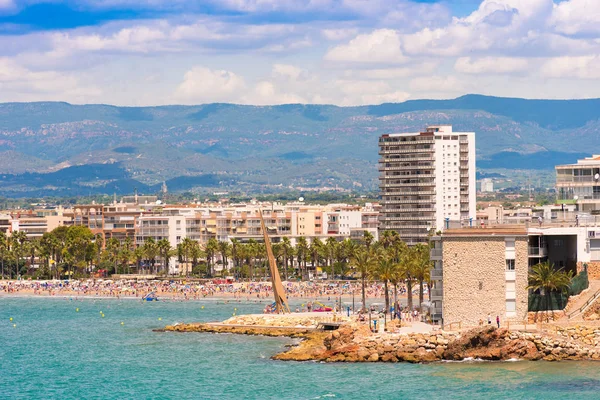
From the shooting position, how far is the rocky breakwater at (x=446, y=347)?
Answer: 7062 cm

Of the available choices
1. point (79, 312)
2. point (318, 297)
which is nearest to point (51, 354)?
point (79, 312)

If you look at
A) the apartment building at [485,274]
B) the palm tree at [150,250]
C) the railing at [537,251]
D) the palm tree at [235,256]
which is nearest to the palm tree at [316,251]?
the palm tree at [235,256]

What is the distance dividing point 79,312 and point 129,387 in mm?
65797

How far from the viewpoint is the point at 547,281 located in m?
74.0

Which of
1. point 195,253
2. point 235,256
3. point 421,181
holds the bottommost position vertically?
point 235,256

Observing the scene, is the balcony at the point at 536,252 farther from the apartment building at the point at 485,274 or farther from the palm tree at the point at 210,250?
the palm tree at the point at 210,250

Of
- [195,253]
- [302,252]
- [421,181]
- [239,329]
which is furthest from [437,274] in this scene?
[421,181]

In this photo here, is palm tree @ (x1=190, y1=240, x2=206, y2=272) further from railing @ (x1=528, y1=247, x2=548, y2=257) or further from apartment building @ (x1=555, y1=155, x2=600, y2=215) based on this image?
railing @ (x1=528, y1=247, x2=548, y2=257)

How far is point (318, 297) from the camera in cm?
15200

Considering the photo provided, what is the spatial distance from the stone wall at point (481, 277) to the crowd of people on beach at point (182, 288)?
70071 millimetres

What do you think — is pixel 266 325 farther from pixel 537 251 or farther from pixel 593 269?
pixel 593 269

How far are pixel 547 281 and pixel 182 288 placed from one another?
100m

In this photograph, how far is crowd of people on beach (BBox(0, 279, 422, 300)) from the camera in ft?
513

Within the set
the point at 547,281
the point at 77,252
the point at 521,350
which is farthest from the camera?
the point at 77,252
